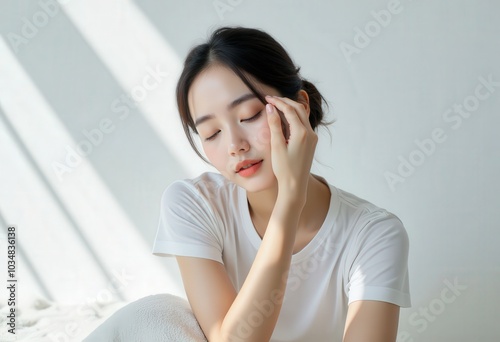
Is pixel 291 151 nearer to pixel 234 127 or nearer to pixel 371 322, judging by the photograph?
pixel 234 127

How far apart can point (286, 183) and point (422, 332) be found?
117 cm

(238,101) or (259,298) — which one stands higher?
(238,101)

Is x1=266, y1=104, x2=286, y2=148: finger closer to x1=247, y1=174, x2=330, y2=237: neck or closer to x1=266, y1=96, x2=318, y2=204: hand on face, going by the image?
x1=266, y1=96, x2=318, y2=204: hand on face

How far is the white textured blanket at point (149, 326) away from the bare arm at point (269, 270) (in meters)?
0.04

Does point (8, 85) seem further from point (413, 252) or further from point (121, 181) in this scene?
point (413, 252)

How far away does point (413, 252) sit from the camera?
242 cm

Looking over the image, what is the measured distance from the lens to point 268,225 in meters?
1.42

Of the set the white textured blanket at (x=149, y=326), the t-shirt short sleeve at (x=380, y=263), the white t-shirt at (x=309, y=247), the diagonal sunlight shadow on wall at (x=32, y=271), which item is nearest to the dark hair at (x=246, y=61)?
the white t-shirt at (x=309, y=247)

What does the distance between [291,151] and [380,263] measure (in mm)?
339

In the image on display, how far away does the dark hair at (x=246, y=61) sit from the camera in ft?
4.82

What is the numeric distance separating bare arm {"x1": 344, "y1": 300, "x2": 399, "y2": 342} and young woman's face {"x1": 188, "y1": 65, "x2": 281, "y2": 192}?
0.35 meters

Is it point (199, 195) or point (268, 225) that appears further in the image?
point (199, 195)

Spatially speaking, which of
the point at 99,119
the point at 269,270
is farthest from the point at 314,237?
the point at 99,119

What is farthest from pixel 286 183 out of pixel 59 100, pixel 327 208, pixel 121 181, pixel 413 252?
pixel 59 100
